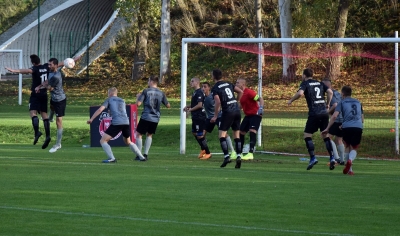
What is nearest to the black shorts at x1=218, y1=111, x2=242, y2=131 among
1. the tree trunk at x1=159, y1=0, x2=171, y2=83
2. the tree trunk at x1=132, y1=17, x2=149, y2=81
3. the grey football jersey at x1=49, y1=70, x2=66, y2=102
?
the grey football jersey at x1=49, y1=70, x2=66, y2=102

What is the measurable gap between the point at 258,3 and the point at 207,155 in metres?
21.8

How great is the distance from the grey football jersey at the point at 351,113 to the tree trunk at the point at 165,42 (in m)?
27.5

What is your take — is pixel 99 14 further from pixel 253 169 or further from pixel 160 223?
pixel 160 223

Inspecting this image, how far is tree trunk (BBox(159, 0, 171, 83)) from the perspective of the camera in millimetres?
Result: 44000

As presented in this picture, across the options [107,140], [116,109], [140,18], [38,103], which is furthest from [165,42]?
[107,140]

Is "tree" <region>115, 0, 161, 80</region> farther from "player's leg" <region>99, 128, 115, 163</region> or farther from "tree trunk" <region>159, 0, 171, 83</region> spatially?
"player's leg" <region>99, 128, 115, 163</region>

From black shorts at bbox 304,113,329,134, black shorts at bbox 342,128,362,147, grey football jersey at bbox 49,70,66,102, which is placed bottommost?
black shorts at bbox 342,128,362,147

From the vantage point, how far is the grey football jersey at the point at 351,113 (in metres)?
16.8

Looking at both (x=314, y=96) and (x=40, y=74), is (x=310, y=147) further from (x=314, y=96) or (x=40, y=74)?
(x=40, y=74)

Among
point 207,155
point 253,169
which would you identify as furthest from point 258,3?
point 253,169

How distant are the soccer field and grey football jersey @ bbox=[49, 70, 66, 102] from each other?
199 centimetres

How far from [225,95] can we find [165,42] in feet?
88.6

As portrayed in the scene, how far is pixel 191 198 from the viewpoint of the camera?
12.5 metres

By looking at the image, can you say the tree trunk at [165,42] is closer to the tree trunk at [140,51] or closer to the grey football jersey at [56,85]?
the tree trunk at [140,51]
